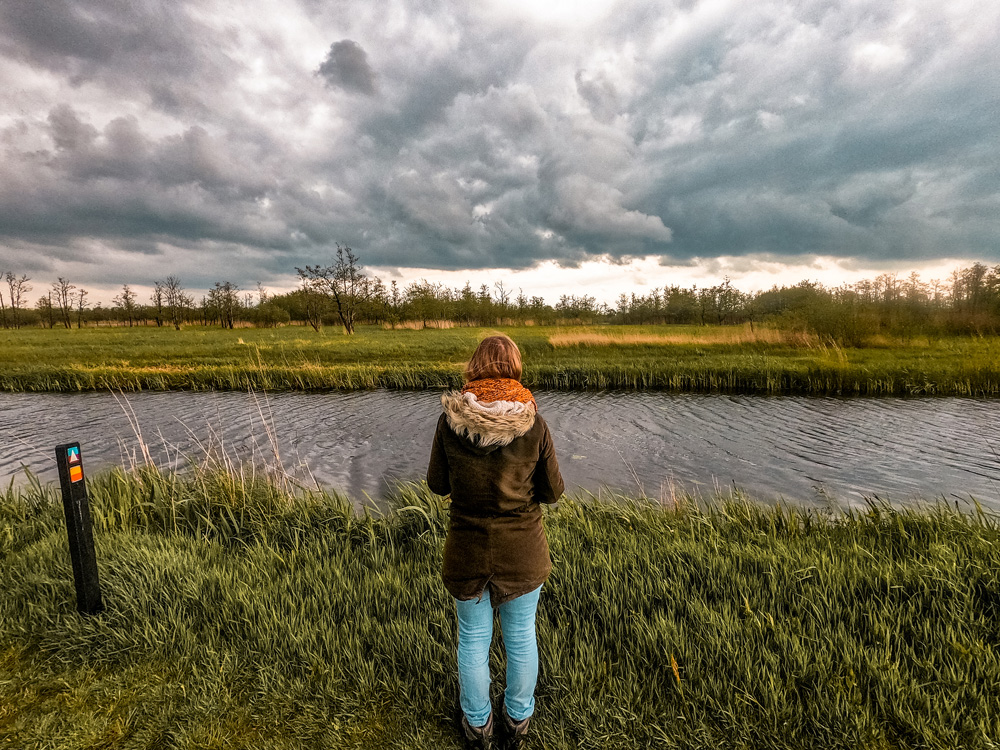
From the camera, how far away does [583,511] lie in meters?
6.64

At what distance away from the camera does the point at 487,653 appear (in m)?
2.70

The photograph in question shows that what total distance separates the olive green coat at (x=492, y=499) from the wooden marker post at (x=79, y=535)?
11.7 feet

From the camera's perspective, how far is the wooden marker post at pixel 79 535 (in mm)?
3945

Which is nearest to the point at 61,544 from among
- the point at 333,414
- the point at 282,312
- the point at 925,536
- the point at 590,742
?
the point at 590,742

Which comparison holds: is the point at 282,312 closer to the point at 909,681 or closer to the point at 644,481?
the point at 644,481

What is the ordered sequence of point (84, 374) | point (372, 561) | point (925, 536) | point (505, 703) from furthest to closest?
point (84, 374) < point (925, 536) < point (372, 561) < point (505, 703)

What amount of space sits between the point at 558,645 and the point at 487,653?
1033 mm

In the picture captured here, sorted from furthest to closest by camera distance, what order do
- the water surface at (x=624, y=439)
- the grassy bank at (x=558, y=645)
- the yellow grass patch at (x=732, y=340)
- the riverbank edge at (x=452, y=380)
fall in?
the yellow grass patch at (x=732, y=340) → the riverbank edge at (x=452, y=380) → the water surface at (x=624, y=439) → the grassy bank at (x=558, y=645)

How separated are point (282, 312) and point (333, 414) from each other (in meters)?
75.1

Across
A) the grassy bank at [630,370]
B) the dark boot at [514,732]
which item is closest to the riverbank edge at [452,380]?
the grassy bank at [630,370]

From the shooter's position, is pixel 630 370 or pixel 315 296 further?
pixel 315 296

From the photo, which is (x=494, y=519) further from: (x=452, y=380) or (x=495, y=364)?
(x=452, y=380)

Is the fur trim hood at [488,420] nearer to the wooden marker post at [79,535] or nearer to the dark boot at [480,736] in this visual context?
the dark boot at [480,736]

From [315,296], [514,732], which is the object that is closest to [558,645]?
[514,732]
